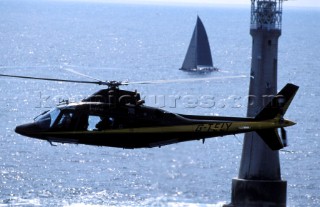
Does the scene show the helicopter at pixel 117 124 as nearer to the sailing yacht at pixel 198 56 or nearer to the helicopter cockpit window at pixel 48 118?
the helicopter cockpit window at pixel 48 118

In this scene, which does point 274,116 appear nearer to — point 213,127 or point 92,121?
point 213,127

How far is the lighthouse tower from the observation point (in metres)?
62.7

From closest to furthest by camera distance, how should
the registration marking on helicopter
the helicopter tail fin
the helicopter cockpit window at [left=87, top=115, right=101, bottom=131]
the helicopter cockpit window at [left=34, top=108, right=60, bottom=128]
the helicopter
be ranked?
1. the helicopter
2. the helicopter cockpit window at [left=87, top=115, right=101, bottom=131]
3. the helicopter cockpit window at [left=34, top=108, right=60, bottom=128]
4. the registration marking on helicopter
5. the helicopter tail fin

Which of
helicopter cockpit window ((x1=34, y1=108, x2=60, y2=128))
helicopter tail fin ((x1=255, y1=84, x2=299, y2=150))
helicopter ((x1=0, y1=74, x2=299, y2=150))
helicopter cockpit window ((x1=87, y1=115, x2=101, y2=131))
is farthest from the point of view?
helicopter tail fin ((x1=255, y1=84, x2=299, y2=150))

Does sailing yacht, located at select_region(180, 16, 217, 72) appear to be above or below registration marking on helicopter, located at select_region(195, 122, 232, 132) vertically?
below

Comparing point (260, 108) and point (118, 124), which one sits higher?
point (118, 124)

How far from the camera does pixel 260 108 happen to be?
62.4 metres

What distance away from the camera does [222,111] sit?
409 ft

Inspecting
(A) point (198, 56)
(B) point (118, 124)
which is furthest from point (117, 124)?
(A) point (198, 56)

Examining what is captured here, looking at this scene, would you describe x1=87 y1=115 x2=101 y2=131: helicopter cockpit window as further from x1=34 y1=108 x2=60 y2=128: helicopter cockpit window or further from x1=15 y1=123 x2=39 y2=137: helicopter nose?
x1=15 y1=123 x2=39 y2=137: helicopter nose

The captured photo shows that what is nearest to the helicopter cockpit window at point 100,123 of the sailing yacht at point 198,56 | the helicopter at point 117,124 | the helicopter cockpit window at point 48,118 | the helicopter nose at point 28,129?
the helicopter at point 117,124

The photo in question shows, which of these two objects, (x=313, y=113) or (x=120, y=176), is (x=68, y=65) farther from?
(x=120, y=176)

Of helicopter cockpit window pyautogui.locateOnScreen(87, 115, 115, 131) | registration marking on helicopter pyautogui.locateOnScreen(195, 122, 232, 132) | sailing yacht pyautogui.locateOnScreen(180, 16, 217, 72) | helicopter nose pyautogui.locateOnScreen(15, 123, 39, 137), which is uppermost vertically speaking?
helicopter cockpit window pyautogui.locateOnScreen(87, 115, 115, 131)

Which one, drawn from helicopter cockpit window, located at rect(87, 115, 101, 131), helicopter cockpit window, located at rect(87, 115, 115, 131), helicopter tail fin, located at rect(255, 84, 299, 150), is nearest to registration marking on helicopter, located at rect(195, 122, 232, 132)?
helicopter tail fin, located at rect(255, 84, 299, 150)
